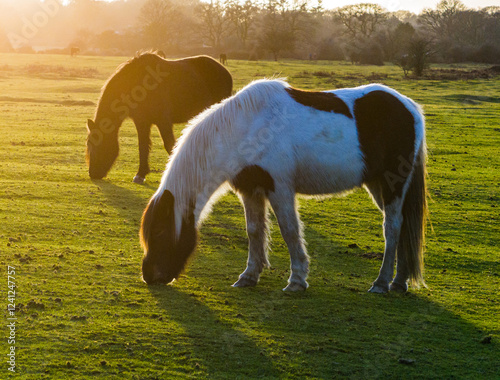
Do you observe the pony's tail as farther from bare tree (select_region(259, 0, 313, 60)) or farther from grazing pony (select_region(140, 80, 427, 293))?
bare tree (select_region(259, 0, 313, 60))

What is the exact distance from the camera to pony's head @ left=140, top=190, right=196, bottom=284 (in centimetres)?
461

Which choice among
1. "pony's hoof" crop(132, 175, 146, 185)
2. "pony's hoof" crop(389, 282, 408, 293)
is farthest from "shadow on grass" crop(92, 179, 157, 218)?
"pony's hoof" crop(389, 282, 408, 293)

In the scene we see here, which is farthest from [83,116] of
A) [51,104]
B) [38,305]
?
[38,305]

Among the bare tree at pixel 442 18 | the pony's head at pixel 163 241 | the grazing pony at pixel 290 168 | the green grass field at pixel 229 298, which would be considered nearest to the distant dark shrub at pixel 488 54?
the bare tree at pixel 442 18

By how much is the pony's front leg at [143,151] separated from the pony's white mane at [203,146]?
501 cm

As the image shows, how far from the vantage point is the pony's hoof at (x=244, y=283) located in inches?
206

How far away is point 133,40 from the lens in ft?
274

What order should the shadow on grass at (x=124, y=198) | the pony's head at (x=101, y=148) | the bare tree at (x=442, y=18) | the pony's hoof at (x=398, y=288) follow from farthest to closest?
the bare tree at (x=442, y=18), the pony's head at (x=101, y=148), the shadow on grass at (x=124, y=198), the pony's hoof at (x=398, y=288)

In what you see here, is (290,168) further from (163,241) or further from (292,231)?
(163,241)

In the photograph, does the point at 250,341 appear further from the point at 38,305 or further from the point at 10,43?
the point at 10,43

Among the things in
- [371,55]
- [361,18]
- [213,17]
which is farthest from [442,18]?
[213,17]

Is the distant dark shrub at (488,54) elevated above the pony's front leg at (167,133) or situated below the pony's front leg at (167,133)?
above

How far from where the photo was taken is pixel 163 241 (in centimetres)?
464

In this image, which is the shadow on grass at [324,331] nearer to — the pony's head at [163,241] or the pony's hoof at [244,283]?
the pony's hoof at [244,283]
